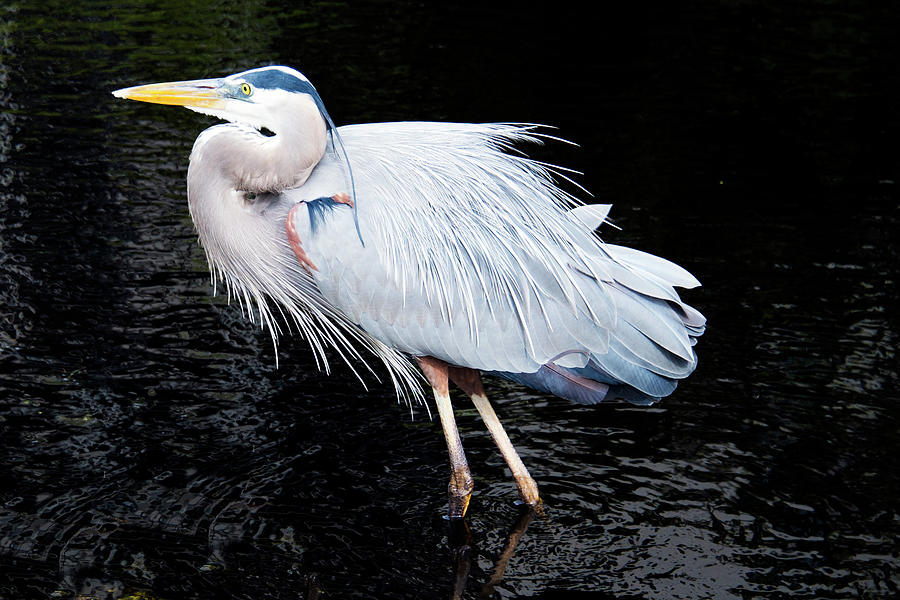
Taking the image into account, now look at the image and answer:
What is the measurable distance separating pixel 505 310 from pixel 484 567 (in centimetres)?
112

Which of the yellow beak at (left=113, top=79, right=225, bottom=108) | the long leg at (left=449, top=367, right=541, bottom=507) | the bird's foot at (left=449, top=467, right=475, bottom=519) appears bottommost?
the bird's foot at (left=449, top=467, right=475, bottom=519)

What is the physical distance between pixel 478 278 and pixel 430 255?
0.24 meters

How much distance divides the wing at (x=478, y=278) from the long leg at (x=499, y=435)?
26cm

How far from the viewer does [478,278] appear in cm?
474

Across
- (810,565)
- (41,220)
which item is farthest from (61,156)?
(810,565)

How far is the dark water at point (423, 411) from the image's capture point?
15.0ft

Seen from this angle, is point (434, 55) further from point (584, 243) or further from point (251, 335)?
point (584, 243)

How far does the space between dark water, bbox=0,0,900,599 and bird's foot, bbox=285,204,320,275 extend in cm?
112

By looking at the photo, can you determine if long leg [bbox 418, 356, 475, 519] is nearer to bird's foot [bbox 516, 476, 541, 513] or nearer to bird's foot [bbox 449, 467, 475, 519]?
bird's foot [bbox 449, 467, 475, 519]

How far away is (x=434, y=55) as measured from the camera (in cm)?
1248

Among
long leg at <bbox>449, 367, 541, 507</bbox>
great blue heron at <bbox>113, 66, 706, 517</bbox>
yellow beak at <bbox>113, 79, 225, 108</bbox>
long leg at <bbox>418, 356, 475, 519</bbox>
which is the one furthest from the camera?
long leg at <bbox>449, 367, 541, 507</bbox>

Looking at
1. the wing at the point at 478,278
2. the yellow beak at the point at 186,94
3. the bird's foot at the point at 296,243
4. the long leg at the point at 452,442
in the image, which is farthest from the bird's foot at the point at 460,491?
the yellow beak at the point at 186,94

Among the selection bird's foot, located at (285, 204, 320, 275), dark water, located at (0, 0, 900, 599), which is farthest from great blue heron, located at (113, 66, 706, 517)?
dark water, located at (0, 0, 900, 599)

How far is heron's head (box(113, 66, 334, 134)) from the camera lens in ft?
14.5
